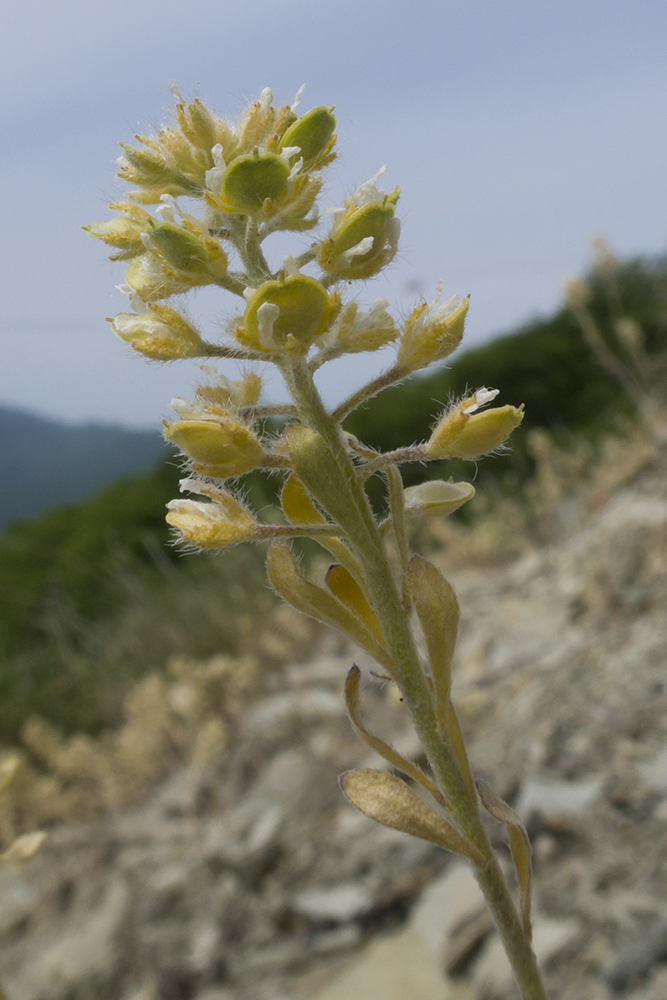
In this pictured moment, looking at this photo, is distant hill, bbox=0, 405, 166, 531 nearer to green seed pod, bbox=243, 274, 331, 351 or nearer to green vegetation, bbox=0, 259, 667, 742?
green vegetation, bbox=0, 259, 667, 742

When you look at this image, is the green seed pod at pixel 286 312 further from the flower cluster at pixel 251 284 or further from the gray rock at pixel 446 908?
the gray rock at pixel 446 908

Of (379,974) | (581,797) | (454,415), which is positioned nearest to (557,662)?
(581,797)

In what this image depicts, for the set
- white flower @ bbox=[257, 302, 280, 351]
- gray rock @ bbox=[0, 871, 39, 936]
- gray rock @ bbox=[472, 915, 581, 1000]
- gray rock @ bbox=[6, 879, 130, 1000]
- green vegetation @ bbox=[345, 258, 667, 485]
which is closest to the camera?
white flower @ bbox=[257, 302, 280, 351]

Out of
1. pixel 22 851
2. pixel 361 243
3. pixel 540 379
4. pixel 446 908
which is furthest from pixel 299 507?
pixel 540 379

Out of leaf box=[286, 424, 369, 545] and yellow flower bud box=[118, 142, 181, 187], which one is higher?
yellow flower bud box=[118, 142, 181, 187]

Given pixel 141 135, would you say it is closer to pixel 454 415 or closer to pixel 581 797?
pixel 454 415

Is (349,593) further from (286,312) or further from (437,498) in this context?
(286,312)

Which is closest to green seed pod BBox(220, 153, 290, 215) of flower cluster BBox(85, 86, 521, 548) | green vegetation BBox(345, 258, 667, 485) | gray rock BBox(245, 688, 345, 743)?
flower cluster BBox(85, 86, 521, 548)

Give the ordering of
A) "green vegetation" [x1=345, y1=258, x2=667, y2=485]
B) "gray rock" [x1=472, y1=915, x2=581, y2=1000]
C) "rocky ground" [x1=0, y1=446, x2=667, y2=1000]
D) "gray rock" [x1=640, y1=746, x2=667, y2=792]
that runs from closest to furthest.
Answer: "gray rock" [x1=472, y1=915, x2=581, y2=1000] → "rocky ground" [x1=0, y1=446, x2=667, y2=1000] → "gray rock" [x1=640, y1=746, x2=667, y2=792] → "green vegetation" [x1=345, y1=258, x2=667, y2=485]
